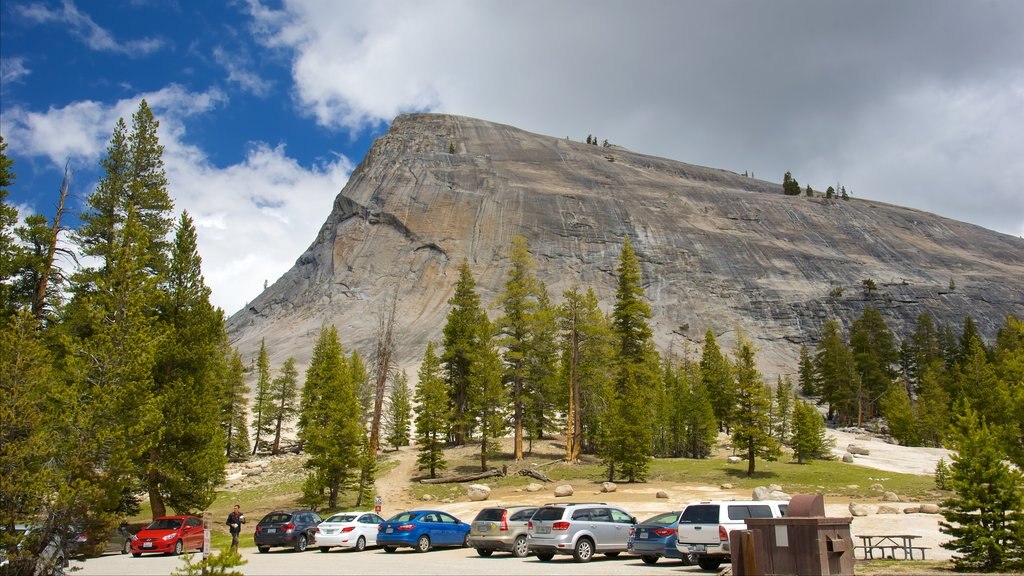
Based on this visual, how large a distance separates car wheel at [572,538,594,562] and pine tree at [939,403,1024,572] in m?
9.35

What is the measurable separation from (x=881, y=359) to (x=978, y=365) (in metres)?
21.6

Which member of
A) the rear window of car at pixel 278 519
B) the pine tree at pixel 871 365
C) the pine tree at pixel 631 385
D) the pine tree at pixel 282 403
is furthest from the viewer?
the pine tree at pixel 871 365

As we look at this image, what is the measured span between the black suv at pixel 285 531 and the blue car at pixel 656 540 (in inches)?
506

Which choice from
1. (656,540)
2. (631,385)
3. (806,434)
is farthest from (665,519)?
(806,434)

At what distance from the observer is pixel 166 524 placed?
26.1 meters

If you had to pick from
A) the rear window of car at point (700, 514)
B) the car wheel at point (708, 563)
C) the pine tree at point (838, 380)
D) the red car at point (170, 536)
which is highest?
the pine tree at point (838, 380)

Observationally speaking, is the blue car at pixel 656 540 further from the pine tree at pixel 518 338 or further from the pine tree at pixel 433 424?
the pine tree at pixel 518 338

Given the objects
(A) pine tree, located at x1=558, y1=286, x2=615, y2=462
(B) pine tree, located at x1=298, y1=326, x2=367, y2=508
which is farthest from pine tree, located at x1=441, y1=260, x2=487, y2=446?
(B) pine tree, located at x1=298, y1=326, x2=367, y2=508

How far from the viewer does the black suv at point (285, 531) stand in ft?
85.1

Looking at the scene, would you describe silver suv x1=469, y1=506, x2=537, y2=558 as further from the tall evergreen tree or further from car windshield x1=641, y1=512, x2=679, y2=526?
the tall evergreen tree

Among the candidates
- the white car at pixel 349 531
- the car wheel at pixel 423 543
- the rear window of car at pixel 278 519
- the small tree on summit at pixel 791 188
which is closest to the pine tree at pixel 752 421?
the car wheel at pixel 423 543

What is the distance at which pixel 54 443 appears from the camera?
1886cm

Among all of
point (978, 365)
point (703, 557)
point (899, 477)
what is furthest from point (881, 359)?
point (703, 557)

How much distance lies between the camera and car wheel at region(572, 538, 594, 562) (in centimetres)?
2070
